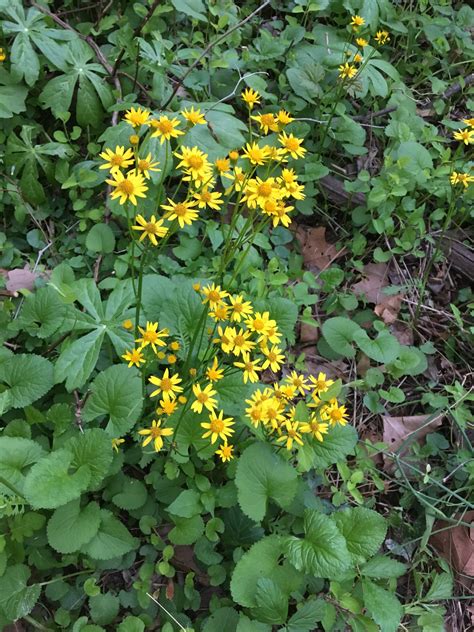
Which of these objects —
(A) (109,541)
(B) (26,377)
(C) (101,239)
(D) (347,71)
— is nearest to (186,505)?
(A) (109,541)

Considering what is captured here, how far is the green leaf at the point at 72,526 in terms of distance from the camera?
175cm

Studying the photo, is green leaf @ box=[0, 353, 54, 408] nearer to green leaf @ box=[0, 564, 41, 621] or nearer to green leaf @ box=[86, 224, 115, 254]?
green leaf @ box=[0, 564, 41, 621]

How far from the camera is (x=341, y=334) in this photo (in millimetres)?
2498

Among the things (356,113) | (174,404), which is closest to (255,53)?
(356,113)

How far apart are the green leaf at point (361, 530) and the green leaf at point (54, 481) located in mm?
877

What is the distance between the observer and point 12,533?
1811 millimetres

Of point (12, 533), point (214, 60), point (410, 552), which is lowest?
point (410, 552)

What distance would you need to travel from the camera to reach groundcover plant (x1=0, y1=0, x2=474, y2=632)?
1808mm

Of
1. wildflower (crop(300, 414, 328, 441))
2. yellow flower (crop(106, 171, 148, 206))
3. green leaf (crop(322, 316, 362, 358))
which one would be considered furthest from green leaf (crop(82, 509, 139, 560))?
green leaf (crop(322, 316, 362, 358))

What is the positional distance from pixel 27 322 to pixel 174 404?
2.45 feet

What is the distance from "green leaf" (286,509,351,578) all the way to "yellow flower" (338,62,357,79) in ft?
6.81

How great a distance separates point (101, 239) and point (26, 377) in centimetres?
76

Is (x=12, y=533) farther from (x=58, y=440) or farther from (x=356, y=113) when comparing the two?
(x=356, y=113)

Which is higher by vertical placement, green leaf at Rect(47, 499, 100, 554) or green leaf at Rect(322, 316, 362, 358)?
green leaf at Rect(322, 316, 362, 358)
